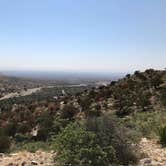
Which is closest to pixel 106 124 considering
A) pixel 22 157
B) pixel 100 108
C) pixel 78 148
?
pixel 78 148

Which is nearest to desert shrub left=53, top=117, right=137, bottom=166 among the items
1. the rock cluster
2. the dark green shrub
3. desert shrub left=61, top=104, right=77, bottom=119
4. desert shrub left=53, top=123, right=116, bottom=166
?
desert shrub left=53, top=123, right=116, bottom=166

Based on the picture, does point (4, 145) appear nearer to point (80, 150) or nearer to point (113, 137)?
point (113, 137)

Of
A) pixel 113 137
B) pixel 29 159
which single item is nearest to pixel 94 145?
pixel 113 137

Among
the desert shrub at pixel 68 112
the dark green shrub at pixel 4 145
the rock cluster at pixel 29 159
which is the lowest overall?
the desert shrub at pixel 68 112

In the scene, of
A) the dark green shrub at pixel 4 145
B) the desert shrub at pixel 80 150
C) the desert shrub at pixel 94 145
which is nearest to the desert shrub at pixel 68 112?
the dark green shrub at pixel 4 145

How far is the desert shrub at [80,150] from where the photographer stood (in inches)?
335

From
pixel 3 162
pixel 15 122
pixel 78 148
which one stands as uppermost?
pixel 78 148

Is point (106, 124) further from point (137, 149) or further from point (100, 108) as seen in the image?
point (100, 108)

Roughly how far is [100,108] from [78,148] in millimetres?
18432

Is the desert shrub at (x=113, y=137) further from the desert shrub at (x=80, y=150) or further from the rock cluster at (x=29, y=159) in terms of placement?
the rock cluster at (x=29, y=159)

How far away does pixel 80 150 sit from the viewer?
28.0 feet

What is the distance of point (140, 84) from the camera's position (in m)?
33.5

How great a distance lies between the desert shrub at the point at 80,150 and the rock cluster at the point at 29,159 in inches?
26.4

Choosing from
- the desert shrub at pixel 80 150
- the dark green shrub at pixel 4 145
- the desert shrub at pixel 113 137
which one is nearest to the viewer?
the desert shrub at pixel 80 150
